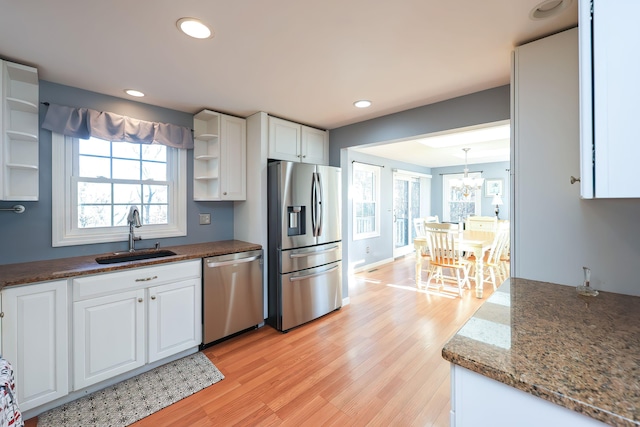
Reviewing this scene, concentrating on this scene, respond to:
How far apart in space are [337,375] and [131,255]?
2.02 metres

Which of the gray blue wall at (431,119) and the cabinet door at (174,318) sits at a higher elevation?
the gray blue wall at (431,119)

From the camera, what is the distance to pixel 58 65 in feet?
6.10

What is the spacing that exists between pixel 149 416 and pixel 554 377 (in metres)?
2.12

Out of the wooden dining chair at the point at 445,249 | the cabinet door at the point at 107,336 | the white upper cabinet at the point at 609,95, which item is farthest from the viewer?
the wooden dining chair at the point at 445,249

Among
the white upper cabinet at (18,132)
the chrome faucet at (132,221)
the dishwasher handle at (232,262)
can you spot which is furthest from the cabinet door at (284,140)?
the white upper cabinet at (18,132)

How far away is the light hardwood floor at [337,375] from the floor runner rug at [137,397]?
8 cm

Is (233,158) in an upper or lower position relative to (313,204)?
upper

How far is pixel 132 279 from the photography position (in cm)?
203

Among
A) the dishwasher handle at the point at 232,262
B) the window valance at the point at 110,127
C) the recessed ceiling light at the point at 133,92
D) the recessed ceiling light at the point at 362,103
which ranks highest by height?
the recessed ceiling light at the point at 362,103

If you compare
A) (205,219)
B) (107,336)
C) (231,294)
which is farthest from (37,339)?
(205,219)

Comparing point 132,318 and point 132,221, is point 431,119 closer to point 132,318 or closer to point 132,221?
point 132,221

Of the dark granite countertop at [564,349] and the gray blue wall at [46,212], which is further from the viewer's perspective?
the gray blue wall at [46,212]

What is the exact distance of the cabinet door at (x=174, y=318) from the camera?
2139 mm

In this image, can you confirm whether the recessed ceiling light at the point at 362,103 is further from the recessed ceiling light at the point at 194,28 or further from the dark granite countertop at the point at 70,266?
the dark granite countertop at the point at 70,266
